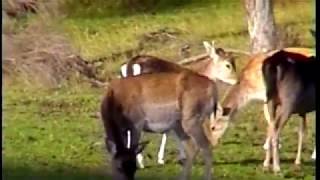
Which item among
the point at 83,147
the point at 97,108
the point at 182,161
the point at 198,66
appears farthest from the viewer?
the point at 97,108

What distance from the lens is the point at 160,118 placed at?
11.3 m

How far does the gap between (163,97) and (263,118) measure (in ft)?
15.4

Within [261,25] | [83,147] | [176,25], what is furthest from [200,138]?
[176,25]

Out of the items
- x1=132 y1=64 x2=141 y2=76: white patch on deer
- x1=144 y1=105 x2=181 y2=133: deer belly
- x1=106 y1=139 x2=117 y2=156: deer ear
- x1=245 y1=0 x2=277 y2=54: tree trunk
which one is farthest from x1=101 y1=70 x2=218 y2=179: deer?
x1=245 y1=0 x2=277 y2=54: tree trunk

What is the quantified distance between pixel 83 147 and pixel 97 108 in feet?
11.8

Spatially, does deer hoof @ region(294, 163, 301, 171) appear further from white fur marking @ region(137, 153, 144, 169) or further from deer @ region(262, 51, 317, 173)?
white fur marking @ region(137, 153, 144, 169)

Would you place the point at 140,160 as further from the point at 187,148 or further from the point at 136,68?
the point at 136,68

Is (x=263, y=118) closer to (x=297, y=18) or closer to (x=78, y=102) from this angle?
Answer: (x=78, y=102)

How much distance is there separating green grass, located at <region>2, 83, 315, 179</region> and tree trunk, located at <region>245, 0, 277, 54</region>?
457cm

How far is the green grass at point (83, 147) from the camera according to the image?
11672 millimetres

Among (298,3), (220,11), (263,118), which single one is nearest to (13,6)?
(263,118)

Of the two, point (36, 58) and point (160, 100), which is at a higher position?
point (160, 100)

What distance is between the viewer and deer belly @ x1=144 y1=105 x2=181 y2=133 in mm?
11273

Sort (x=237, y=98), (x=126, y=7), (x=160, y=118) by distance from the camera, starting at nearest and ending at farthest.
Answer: (x=160, y=118), (x=237, y=98), (x=126, y=7)
